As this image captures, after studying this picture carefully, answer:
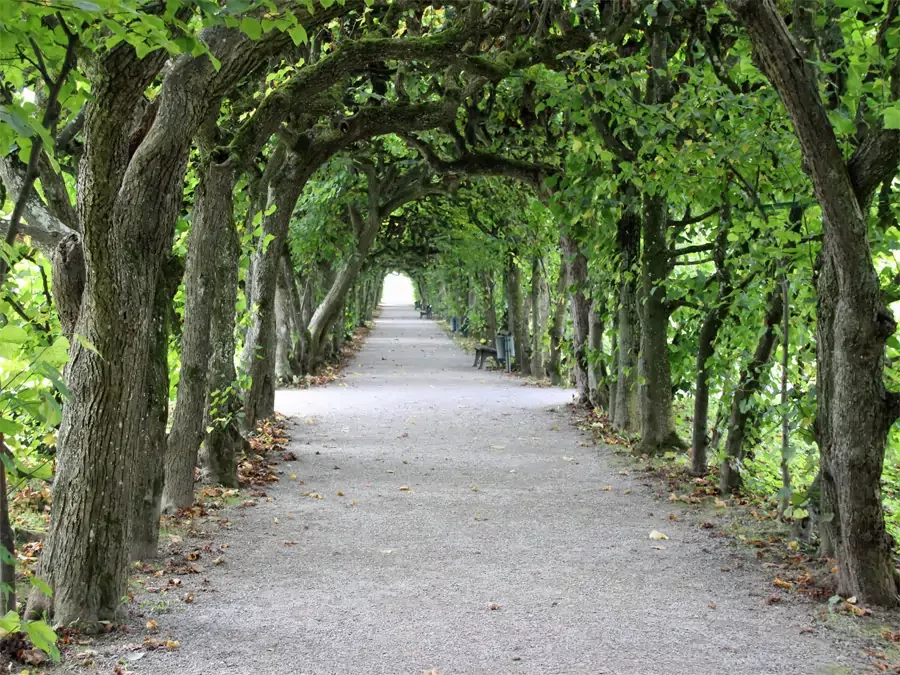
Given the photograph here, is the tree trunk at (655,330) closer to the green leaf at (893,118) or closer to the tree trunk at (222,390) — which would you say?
the tree trunk at (222,390)

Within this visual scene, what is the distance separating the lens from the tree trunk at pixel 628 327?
12539mm

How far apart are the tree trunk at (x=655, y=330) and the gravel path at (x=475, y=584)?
0.80 metres

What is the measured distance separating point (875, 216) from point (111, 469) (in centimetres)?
525

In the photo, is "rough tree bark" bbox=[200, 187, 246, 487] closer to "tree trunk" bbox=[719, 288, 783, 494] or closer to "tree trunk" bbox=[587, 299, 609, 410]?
"tree trunk" bbox=[719, 288, 783, 494]

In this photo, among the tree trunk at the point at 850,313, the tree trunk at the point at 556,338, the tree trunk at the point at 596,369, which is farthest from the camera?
the tree trunk at the point at 556,338

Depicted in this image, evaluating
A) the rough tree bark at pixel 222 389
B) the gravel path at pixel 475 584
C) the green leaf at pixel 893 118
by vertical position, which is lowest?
the gravel path at pixel 475 584

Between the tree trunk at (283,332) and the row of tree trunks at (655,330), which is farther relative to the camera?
the tree trunk at (283,332)

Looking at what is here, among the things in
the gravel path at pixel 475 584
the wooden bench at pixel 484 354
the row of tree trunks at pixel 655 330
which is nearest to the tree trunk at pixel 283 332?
the wooden bench at pixel 484 354

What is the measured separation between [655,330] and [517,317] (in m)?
13.9

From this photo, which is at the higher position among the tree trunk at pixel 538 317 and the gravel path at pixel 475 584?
the tree trunk at pixel 538 317

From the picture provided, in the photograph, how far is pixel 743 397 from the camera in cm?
875

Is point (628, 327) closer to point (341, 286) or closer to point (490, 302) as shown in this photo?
point (341, 286)

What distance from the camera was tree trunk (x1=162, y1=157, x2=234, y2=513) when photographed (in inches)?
→ 322

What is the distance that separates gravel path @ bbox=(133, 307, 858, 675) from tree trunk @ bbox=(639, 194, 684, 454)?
801mm
